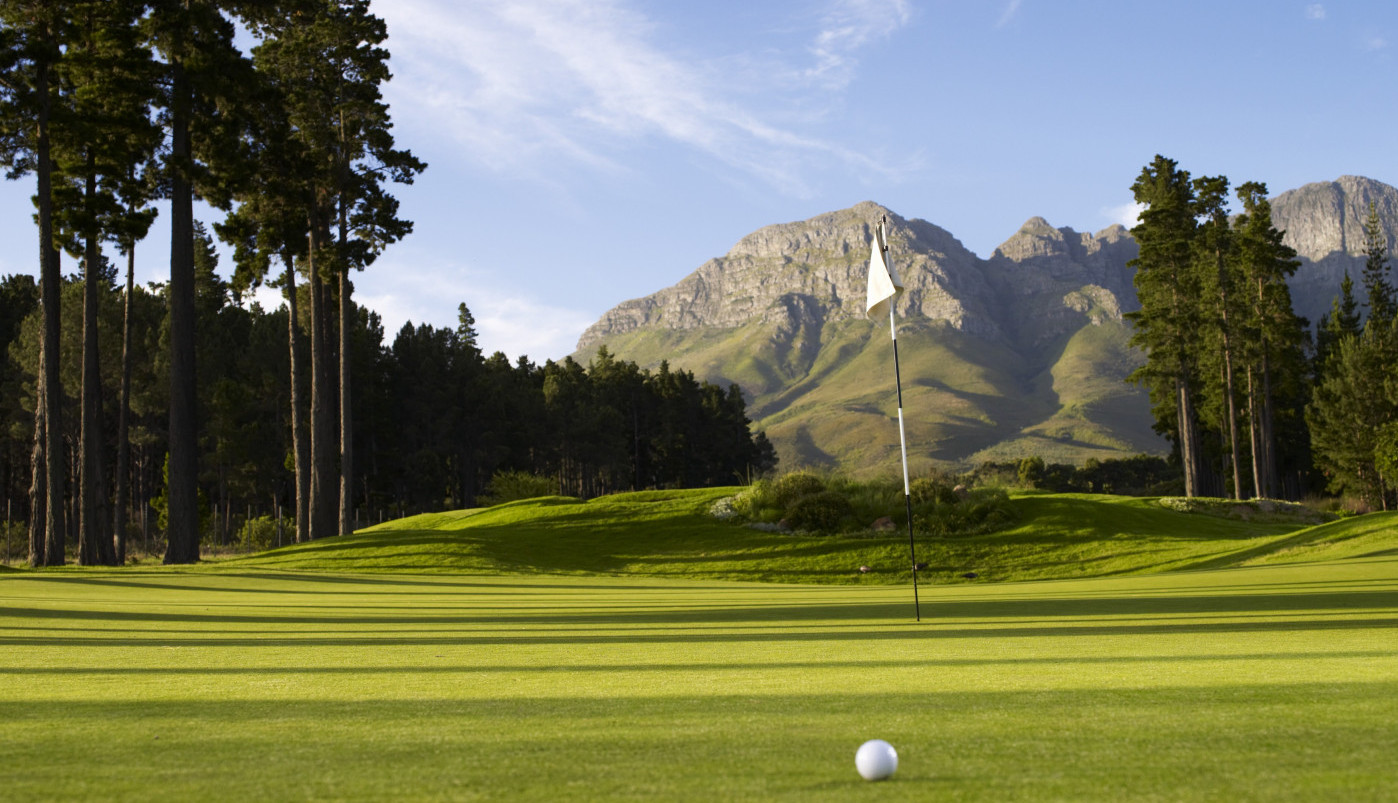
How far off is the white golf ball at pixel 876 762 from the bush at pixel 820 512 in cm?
2800

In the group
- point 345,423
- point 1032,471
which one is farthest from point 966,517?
point 1032,471

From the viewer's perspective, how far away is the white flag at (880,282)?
1106 centimetres

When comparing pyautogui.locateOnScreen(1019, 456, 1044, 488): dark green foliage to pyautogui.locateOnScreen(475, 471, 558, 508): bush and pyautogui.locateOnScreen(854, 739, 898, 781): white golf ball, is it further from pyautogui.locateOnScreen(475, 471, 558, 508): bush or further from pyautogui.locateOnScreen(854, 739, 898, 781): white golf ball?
pyautogui.locateOnScreen(854, 739, 898, 781): white golf ball

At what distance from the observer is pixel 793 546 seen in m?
28.9

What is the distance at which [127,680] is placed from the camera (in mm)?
5566

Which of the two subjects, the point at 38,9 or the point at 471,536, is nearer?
the point at 38,9

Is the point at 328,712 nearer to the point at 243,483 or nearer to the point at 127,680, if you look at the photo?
the point at 127,680

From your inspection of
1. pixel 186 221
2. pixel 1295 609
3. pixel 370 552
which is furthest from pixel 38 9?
pixel 1295 609

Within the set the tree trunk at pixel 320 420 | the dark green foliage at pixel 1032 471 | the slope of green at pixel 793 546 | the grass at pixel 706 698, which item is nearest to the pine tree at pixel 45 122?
the slope of green at pixel 793 546

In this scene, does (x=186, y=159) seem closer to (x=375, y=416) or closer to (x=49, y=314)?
(x=49, y=314)

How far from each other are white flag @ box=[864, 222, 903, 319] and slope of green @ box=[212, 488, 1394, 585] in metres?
15.4

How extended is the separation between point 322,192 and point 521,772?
3553cm

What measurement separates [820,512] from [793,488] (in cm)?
208

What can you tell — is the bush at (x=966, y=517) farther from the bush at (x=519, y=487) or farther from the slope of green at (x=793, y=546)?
the bush at (x=519, y=487)
